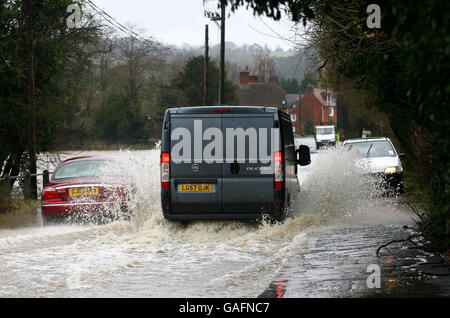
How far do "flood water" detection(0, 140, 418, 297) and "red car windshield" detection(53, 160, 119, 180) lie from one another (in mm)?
431

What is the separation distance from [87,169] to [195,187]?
3.56 meters

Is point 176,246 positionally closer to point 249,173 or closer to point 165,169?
point 165,169

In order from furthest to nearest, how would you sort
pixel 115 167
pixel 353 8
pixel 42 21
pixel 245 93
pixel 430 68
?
pixel 245 93 → pixel 42 21 → pixel 115 167 → pixel 353 8 → pixel 430 68

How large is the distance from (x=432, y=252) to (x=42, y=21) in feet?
57.3

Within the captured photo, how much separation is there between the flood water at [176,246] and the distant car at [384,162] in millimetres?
2404

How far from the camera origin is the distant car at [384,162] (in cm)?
2038

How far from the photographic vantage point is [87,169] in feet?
49.6

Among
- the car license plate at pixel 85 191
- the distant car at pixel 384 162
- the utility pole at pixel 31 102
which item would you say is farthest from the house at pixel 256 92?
Result: the car license plate at pixel 85 191

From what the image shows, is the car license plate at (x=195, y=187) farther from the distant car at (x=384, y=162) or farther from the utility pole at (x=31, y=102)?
the utility pole at (x=31, y=102)

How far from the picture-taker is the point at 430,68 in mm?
4695

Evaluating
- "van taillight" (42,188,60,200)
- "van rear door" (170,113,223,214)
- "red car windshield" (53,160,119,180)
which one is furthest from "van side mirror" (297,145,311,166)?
"van taillight" (42,188,60,200)

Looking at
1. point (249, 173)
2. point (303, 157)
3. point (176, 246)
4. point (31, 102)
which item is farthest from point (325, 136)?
point (176, 246)
